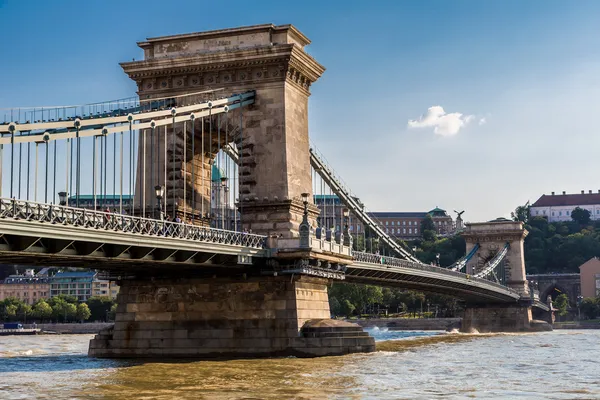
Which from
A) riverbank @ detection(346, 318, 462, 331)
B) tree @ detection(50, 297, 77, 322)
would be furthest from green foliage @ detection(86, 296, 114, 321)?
riverbank @ detection(346, 318, 462, 331)

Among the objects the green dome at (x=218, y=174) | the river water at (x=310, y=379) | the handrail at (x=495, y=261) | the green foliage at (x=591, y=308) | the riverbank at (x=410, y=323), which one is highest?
the green dome at (x=218, y=174)

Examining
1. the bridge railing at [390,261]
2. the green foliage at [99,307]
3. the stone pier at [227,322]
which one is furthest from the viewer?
the green foliage at [99,307]

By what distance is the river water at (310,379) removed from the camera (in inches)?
1200

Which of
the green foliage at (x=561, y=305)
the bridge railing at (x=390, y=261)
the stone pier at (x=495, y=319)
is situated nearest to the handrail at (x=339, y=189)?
the bridge railing at (x=390, y=261)

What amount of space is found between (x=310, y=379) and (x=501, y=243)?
101 meters

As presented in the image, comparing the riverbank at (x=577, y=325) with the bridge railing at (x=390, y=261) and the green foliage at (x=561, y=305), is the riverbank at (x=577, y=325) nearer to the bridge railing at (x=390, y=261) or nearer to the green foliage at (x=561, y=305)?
the green foliage at (x=561, y=305)

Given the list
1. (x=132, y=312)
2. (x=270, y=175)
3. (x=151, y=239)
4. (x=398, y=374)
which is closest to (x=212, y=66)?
(x=270, y=175)

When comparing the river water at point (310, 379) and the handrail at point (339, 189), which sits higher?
the handrail at point (339, 189)

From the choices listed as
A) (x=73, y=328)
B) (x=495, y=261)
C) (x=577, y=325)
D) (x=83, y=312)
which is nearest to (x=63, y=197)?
(x=495, y=261)

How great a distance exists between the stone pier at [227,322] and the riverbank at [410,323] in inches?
3628

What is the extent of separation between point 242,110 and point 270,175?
377 centimetres

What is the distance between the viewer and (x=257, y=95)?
50.3 m

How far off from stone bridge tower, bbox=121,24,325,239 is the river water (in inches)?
370

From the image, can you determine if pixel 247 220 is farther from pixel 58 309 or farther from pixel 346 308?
pixel 58 309
